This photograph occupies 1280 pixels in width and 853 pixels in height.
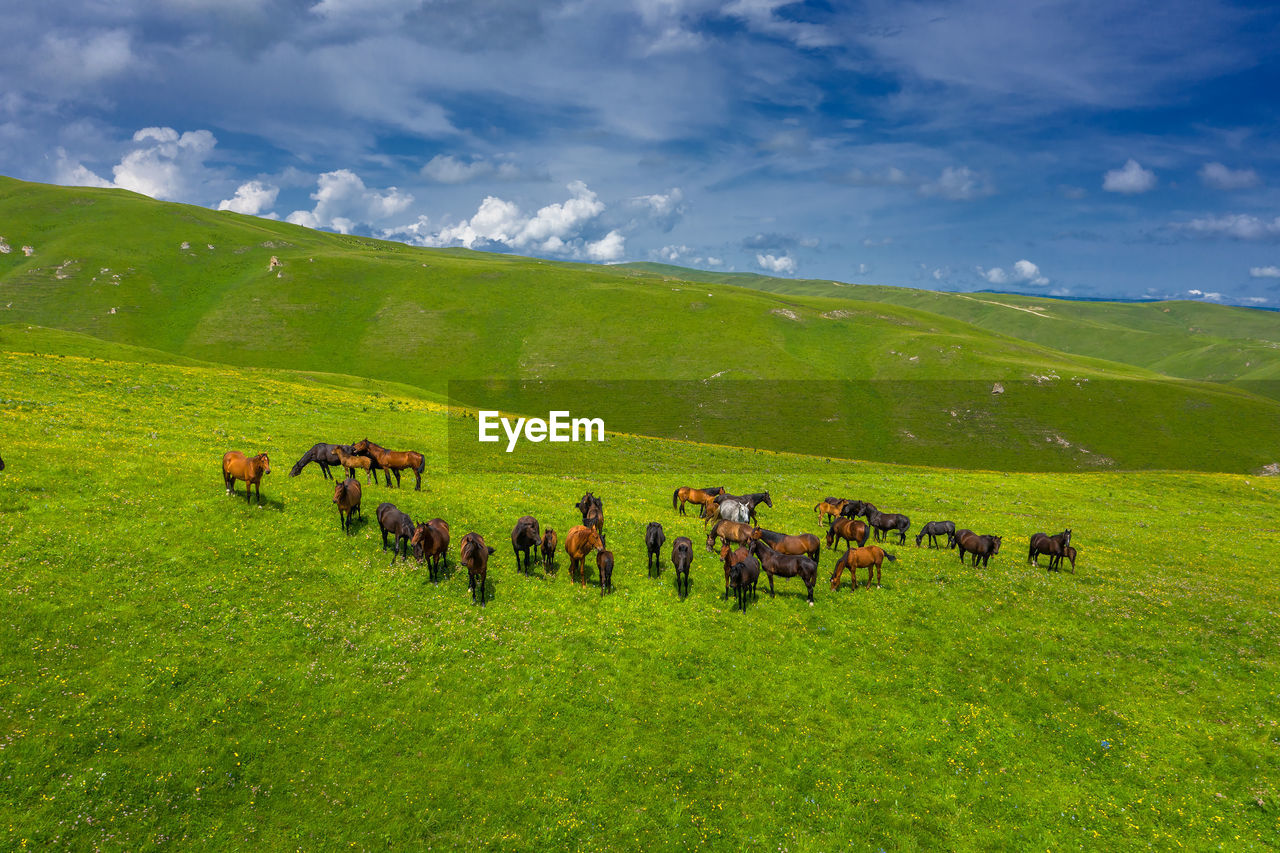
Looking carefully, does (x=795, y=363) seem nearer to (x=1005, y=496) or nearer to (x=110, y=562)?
(x=1005, y=496)

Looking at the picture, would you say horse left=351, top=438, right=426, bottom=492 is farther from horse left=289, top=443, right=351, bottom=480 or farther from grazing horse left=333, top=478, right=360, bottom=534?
grazing horse left=333, top=478, right=360, bottom=534

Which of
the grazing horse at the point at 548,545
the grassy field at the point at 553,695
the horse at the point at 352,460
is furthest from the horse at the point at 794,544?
the horse at the point at 352,460

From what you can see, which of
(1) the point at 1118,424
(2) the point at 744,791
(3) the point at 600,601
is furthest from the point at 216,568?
(1) the point at 1118,424

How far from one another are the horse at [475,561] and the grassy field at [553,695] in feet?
2.39

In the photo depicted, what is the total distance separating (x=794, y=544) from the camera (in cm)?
2497

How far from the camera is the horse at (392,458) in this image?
99.0 feet

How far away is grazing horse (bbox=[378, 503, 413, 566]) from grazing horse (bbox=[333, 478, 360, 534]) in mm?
1447

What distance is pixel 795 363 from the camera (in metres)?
144

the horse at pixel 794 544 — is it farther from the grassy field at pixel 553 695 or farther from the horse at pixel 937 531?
the horse at pixel 937 531

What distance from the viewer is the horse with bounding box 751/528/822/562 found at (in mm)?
24828

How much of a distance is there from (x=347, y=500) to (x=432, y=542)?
16.6ft

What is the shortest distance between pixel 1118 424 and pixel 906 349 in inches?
1909

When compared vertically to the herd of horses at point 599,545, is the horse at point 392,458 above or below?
above

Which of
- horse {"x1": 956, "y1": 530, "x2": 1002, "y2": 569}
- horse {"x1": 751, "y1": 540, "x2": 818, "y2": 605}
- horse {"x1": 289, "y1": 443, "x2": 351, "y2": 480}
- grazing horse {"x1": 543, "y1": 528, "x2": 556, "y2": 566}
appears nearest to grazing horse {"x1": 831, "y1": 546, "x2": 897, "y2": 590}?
horse {"x1": 751, "y1": 540, "x2": 818, "y2": 605}
